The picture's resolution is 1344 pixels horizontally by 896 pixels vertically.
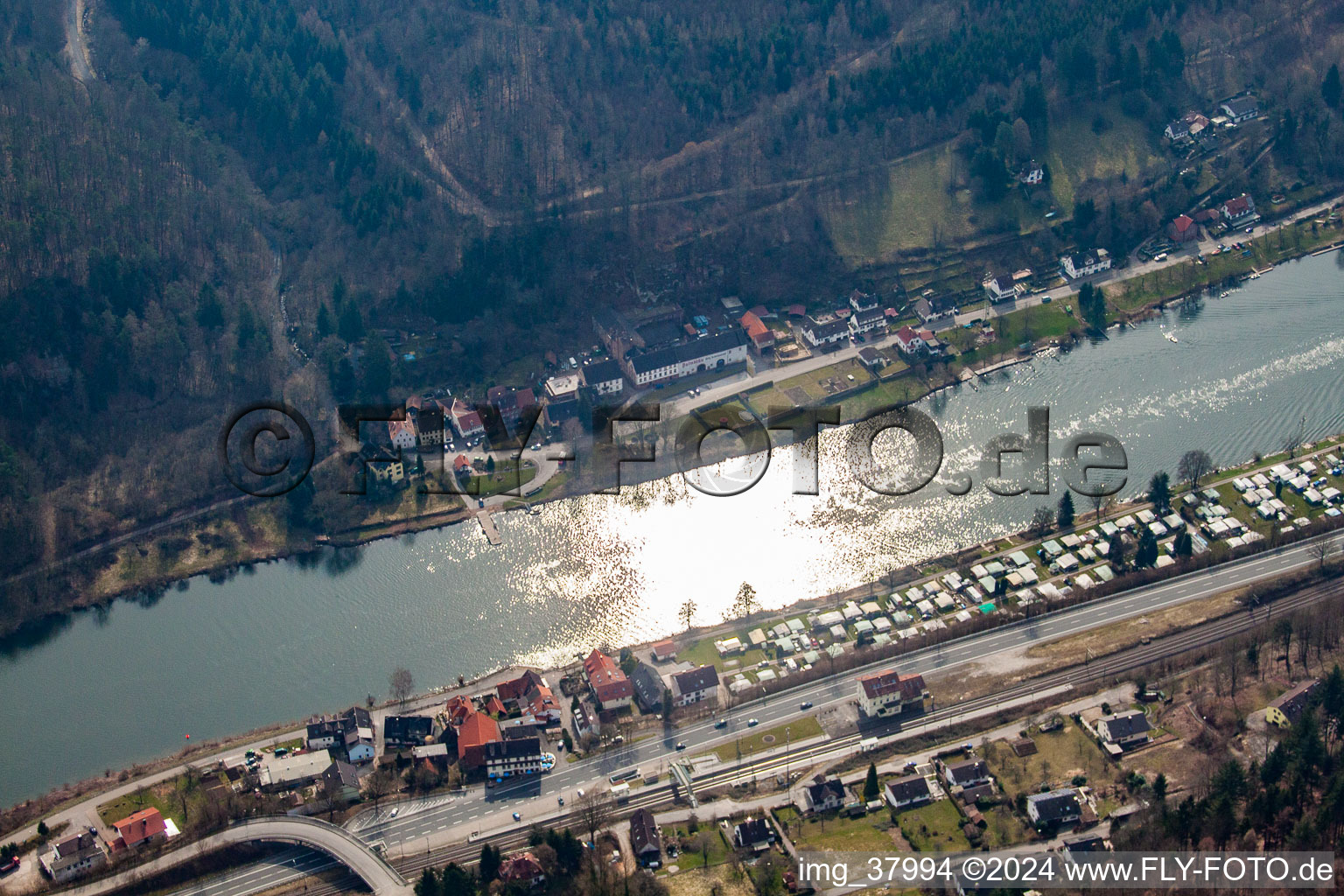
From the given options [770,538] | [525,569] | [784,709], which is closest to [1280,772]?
[784,709]

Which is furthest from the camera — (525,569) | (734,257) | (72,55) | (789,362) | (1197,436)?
(72,55)

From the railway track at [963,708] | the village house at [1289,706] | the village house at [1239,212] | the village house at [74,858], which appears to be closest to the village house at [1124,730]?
the railway track at [963,708]

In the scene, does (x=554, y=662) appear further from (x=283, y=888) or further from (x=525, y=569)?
(x=283, y=888)

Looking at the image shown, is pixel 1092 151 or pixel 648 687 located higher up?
pixel 1092 151

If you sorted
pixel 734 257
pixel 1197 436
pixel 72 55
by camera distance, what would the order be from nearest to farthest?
pixel 1197 436 < pixel 734 257 < pixel 72 55

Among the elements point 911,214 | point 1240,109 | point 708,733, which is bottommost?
point 708,733

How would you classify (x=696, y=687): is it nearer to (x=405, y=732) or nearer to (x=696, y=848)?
(x=696, y=848)

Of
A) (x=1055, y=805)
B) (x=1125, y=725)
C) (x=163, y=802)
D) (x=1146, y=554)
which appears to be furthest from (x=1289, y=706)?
(x=163, y=802)
